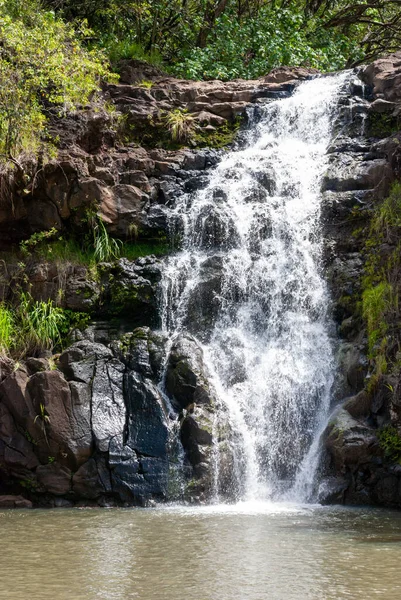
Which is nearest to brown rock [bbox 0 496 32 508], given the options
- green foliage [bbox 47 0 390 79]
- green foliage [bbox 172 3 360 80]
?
green foliage [bbox 47 0 390 79]

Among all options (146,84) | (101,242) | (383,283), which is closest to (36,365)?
(101,242)

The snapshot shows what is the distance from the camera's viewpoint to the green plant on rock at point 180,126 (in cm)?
1817

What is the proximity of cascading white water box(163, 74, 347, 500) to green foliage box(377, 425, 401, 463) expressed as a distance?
3.75 ft

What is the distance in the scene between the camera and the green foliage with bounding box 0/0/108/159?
14.9 metres

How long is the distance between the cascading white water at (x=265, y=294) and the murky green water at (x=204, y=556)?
202 centimetres

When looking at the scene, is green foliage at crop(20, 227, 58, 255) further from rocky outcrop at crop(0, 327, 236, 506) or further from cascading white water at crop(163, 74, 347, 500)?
rocky outcrop at crop(0, 327, 236, 506)

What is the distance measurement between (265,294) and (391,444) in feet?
13.7

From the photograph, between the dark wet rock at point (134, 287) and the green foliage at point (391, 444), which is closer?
the green foliage at point (391, 444)

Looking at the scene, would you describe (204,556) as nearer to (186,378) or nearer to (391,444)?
(391,444)

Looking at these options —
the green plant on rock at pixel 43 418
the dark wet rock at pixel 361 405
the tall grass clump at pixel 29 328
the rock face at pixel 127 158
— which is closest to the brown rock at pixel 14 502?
the green plant on rock at pixel 43 418

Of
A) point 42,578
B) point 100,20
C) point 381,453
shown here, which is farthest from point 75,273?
point 100,20

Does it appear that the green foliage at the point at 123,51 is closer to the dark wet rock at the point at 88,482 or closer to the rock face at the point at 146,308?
the rock face at the point at 146,308

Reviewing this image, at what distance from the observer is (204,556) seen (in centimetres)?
744

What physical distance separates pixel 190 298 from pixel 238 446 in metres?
3.36
